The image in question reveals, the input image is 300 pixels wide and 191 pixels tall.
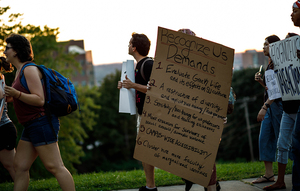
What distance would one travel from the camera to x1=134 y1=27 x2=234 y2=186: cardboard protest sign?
9.46ft

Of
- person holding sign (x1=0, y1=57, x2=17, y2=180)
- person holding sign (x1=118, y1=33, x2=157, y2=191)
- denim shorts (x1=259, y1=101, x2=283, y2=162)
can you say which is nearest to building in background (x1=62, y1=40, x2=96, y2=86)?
person holding sign (x1=0, y1=57, x2=17, y2=180)

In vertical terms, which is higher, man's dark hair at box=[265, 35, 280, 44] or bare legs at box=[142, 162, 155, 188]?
man's dark hair at box=[265, 35, 280, 44]

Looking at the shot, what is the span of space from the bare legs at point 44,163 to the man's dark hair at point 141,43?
1.39 m

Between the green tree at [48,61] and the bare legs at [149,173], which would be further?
the green tree at [48,61]

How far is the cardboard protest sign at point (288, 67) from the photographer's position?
3.26 meters

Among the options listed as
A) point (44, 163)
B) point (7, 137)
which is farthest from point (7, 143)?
point (44, 163)

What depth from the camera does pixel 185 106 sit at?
114 inches

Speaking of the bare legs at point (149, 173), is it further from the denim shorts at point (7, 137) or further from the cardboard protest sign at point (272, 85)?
the cardboard protest sign at point (272, 85)

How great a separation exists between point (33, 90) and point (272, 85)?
2.87m

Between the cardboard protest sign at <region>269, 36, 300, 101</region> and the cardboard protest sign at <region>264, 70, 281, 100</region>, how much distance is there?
16.5 inches

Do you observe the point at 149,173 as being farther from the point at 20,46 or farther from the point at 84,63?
the point at 84,63

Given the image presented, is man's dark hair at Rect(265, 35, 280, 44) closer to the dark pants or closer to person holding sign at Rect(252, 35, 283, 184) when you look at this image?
person holding sign at Rect(252, 35, 283, 184)

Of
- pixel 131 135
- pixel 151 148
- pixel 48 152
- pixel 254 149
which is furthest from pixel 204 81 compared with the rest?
pixel 131 135

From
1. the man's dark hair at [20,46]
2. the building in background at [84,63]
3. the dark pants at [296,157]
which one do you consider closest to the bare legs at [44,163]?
the man's dark hair at [20,46]
